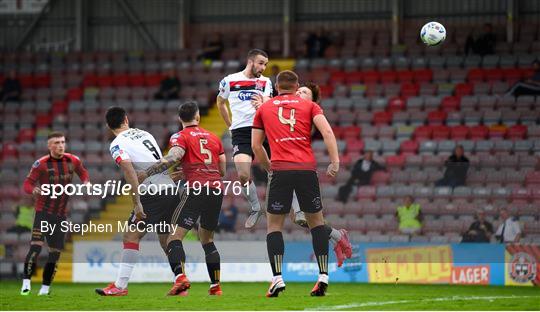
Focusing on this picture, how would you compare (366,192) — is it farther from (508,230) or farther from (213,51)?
(213,51)

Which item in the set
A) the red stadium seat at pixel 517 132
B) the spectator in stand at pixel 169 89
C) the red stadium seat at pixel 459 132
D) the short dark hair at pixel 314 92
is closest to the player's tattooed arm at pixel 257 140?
the short dark hair at pixel 314 92

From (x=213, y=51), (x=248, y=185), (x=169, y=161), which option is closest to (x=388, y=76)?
(x=213, y=51)

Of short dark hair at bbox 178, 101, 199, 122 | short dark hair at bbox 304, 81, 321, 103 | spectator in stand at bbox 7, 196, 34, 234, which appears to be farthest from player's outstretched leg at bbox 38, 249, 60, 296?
short dark hair at bbox 304, 81, 321, 103

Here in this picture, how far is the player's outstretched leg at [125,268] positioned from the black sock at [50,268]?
1643 millimetres

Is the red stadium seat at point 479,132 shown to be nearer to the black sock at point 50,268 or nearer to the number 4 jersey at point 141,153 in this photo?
the black sock at point 50,268

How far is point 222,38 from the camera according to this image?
30.3 metres

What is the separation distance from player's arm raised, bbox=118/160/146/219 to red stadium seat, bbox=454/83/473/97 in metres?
13.9

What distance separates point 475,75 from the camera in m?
25.8

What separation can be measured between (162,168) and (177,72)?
16195mm

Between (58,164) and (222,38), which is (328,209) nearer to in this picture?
(58,164)

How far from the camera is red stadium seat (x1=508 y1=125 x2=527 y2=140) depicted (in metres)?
20.7

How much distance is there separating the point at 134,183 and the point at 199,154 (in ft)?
2.87

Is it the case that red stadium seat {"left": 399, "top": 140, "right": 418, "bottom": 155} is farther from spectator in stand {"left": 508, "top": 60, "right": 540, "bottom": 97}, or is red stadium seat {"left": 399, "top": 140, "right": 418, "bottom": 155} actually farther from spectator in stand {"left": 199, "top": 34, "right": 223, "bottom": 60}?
spectator in stand {"left": 199, "top": 34, "right": 223, "bottom": 60}

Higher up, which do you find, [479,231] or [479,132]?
[479,132]
